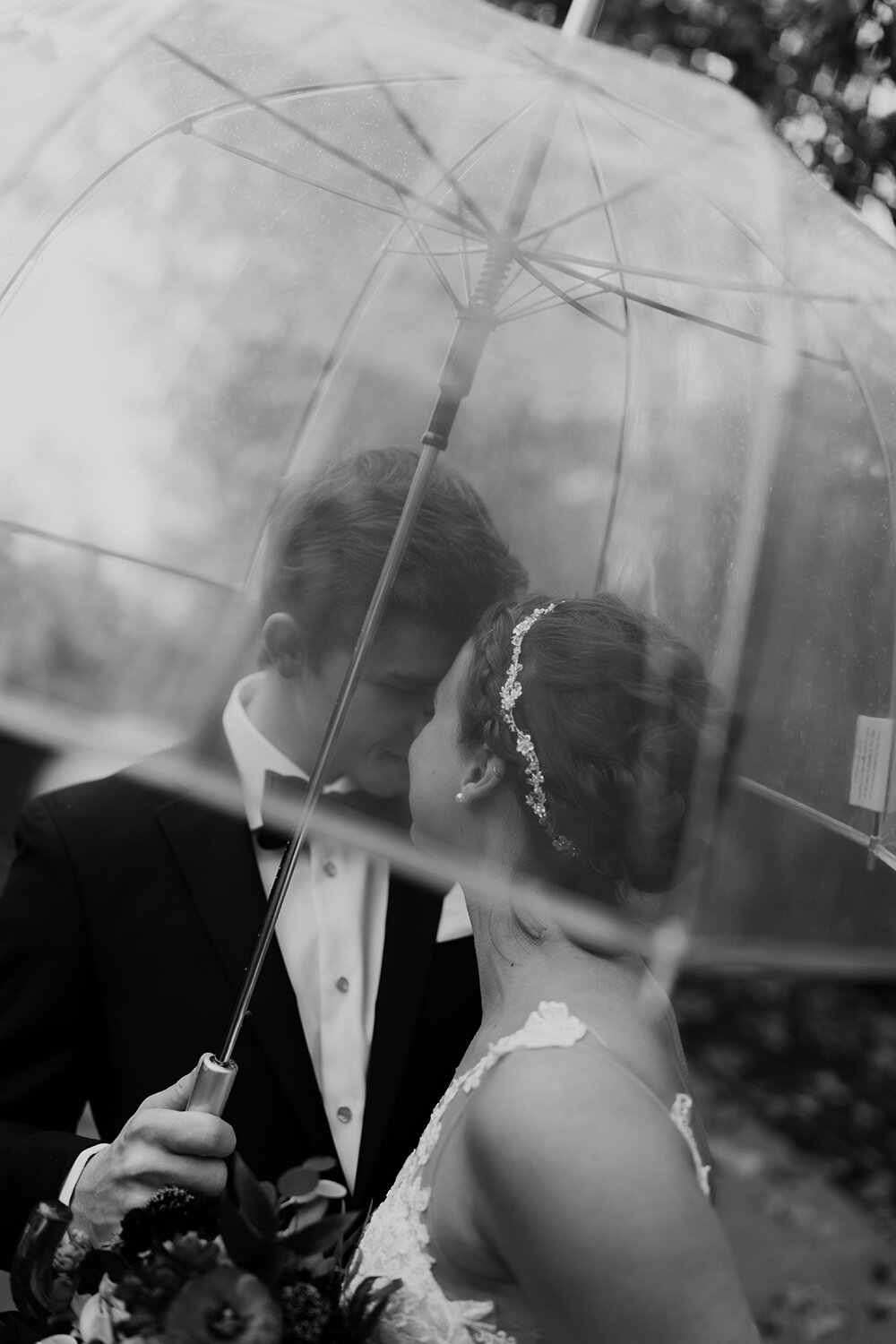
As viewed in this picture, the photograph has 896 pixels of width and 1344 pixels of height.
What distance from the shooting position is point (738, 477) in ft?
7.68

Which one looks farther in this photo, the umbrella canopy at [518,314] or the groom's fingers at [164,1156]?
the umbrella canopy at [518,314]

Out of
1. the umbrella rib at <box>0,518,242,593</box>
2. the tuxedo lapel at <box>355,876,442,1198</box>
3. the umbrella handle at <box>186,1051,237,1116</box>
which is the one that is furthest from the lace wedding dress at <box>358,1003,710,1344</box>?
the umbrella rib at <box>0,518,242,593</box>

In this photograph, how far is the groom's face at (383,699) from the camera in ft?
8.05

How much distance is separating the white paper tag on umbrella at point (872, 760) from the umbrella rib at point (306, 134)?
1.14m

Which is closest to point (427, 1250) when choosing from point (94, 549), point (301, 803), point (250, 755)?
point (301, 803)

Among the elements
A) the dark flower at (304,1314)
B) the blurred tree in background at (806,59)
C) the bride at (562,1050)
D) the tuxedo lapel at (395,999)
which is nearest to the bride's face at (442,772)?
the bride at (562,1050)

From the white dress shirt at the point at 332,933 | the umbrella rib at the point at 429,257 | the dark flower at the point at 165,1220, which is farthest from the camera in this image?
the white dress shirt at the point at 332,933

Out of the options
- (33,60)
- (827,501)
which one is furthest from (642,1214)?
(33,60)

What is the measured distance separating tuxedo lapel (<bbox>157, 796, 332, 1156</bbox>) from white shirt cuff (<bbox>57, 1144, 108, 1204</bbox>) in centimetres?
33

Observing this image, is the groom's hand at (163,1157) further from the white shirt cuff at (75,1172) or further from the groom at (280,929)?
the groom at (280,929)

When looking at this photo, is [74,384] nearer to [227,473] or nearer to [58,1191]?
[227,473]

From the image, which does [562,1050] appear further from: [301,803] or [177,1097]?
[301,803]

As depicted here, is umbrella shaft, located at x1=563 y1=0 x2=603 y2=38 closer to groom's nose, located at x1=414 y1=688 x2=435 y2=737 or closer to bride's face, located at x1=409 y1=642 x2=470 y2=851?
bride's face, located at x1=409 y1=642 x2=470 y2=851

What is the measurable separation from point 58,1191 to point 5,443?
1.29 meters
